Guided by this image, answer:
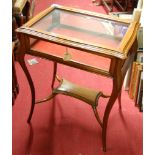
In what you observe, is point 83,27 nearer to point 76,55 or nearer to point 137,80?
point 76,55

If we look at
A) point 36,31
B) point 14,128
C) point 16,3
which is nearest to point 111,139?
point 14,128

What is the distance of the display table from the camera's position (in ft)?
4.82

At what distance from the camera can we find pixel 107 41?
5.31 ft

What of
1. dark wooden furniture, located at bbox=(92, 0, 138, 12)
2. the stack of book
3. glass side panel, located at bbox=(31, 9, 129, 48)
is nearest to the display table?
glass side panel, located at bbox=(31, 9, 129, 48)

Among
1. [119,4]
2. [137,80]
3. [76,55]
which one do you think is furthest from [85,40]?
[119,4]

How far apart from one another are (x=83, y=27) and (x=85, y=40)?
0.64 ft

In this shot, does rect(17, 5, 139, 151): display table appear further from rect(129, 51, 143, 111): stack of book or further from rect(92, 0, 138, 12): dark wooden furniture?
rect(92, 0, 138, 12): dark wooden furniture

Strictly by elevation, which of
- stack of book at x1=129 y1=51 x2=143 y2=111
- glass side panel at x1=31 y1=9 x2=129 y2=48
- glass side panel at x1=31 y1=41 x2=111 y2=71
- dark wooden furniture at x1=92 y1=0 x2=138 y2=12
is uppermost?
glass side panel at x1=31 y1=9 x2=129 y2=48

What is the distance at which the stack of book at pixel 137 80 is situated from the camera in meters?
2.11

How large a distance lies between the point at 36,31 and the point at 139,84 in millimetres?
950

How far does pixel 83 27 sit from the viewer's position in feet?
5.73

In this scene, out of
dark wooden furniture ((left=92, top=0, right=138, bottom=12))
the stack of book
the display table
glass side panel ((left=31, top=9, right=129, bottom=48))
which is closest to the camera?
the display table

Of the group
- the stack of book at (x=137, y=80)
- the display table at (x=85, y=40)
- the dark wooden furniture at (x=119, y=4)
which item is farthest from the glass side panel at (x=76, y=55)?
the dark wooden furniture at (x=119, y=4)
